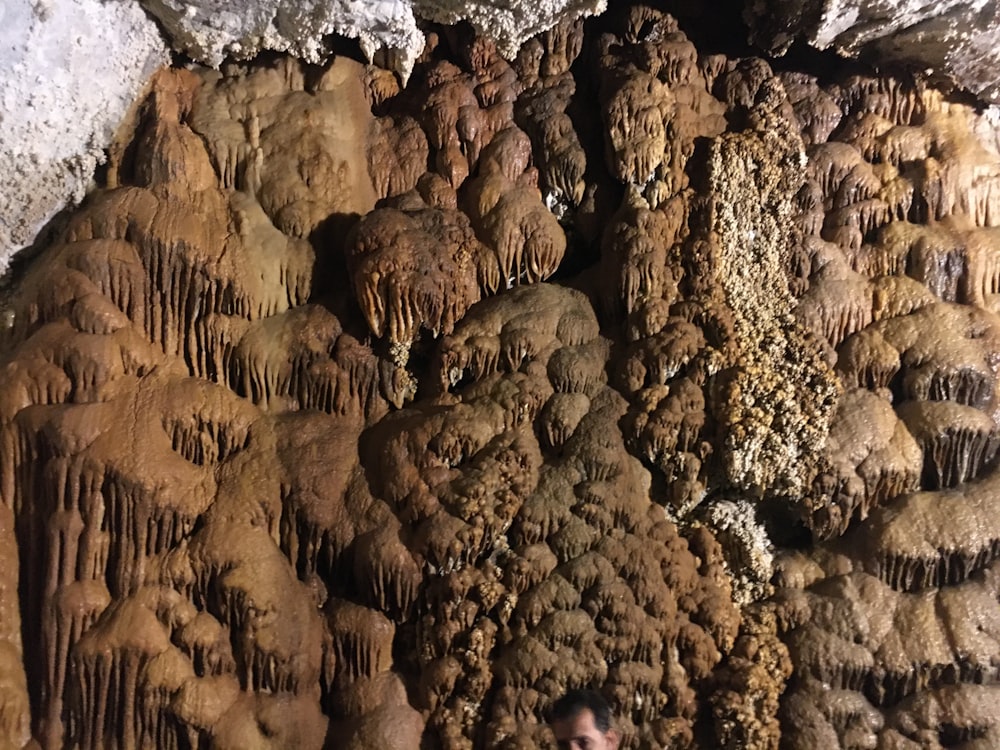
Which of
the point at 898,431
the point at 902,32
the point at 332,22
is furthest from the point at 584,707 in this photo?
the point at 902,32

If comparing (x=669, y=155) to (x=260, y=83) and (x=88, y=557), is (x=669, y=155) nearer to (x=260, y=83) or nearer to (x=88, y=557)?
(x=260, y=83)

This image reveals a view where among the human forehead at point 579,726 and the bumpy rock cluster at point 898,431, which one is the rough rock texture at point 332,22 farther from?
the human forehead at point 579,726

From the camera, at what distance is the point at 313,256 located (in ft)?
14.7

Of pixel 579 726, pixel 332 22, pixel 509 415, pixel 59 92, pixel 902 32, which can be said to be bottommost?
pixel 579 726

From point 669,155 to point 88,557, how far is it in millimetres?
3609

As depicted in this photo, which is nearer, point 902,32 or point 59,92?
point 59,92

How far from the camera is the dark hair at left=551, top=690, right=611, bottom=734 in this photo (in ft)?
11.5

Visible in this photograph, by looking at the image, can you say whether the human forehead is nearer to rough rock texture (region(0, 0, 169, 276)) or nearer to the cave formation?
the cave formation

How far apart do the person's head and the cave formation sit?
16cm

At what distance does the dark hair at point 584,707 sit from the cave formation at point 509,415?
0.35 ft

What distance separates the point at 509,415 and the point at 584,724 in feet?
4.88

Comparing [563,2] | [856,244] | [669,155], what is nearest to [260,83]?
[563,2]

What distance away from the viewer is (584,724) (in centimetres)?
346

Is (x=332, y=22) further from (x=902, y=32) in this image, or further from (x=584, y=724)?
(x=584, y=724)
